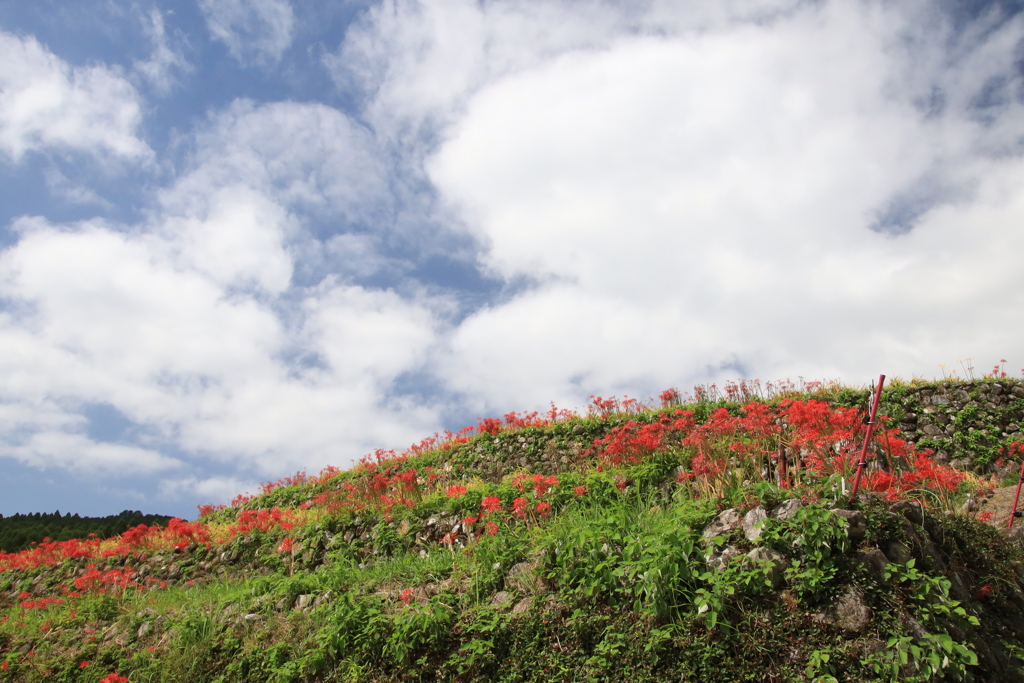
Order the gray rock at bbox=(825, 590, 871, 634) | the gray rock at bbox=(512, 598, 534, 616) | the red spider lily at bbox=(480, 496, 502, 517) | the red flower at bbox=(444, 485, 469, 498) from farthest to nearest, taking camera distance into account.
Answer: the red flower at bbox=(444, 485, 469, 498), the red spider lily at bbox=(480, 496, 502, 517), the gray rock at bbox=(512, 598, 534, 616), the gray rock at bbox=(825, 590, 871, 634)

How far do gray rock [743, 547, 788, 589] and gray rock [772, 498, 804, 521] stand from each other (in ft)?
1.11

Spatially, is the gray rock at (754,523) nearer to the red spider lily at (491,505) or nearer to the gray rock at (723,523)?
the gray rock at (723,523)

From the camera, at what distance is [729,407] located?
13.2m

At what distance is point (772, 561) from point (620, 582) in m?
1.29

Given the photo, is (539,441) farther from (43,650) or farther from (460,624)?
(43,650)

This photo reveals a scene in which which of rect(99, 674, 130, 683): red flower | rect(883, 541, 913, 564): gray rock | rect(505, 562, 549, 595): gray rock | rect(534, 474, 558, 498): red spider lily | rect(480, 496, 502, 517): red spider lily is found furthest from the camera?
rect(534, 474, 558, 498): red spider lily

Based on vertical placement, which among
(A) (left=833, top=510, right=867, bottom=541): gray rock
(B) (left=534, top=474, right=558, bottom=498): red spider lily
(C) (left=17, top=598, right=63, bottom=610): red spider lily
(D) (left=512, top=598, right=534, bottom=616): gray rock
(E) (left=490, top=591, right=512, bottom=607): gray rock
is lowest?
(D) (left=512, top=598, right=534, bottom=616): gray rock

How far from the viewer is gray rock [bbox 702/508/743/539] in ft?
16.5

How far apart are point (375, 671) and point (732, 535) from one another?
3.67m

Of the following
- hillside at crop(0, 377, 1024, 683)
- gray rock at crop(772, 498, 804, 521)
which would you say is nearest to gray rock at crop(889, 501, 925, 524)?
hillside at crop(0, 377, 1024, 683)

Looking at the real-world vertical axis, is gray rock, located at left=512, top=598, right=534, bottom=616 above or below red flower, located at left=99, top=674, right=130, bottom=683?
above

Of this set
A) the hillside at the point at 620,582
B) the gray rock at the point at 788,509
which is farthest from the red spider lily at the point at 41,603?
the gray rock at the point at 788,509

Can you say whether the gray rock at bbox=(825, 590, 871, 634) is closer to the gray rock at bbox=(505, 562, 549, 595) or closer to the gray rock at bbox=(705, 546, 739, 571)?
the gray rock at bbox=(705, 546, 739, 571)

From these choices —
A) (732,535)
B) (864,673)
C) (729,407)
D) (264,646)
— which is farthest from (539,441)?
(864,673)
